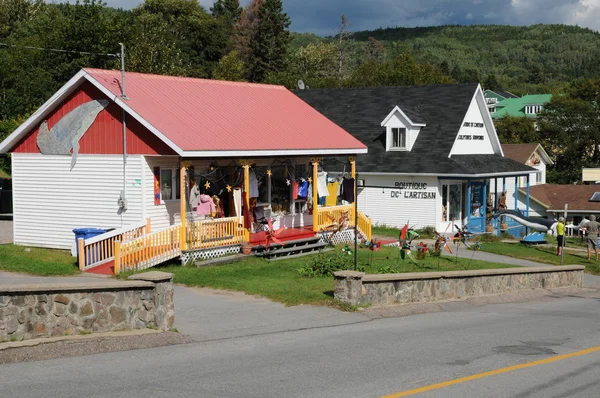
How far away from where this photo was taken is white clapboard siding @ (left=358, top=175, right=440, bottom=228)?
3700 centimetres

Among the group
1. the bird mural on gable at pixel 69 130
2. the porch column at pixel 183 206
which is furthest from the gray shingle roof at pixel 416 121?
the bird mural on gable at pixel 69 130

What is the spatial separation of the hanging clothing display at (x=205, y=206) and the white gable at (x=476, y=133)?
1674 cm

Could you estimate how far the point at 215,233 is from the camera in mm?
24312

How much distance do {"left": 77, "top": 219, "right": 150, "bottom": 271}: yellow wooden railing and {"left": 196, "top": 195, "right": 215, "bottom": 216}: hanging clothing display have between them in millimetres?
2562

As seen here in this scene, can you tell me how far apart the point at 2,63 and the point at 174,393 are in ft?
171

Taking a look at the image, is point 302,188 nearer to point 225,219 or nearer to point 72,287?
point 225,219

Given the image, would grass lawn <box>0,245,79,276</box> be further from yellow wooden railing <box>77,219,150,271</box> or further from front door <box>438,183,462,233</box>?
front door <box>438,183,462,233</box>

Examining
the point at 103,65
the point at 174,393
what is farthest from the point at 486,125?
the point at 174,393

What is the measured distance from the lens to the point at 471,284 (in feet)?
68.7

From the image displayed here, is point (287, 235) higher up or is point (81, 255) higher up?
point (287, 235)

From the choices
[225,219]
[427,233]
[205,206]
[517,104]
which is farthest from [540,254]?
[517,104]

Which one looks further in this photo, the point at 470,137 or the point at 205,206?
the point at 470,137

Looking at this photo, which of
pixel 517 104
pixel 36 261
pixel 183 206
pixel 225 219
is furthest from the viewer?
pixel 517 104

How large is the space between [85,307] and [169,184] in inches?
482
